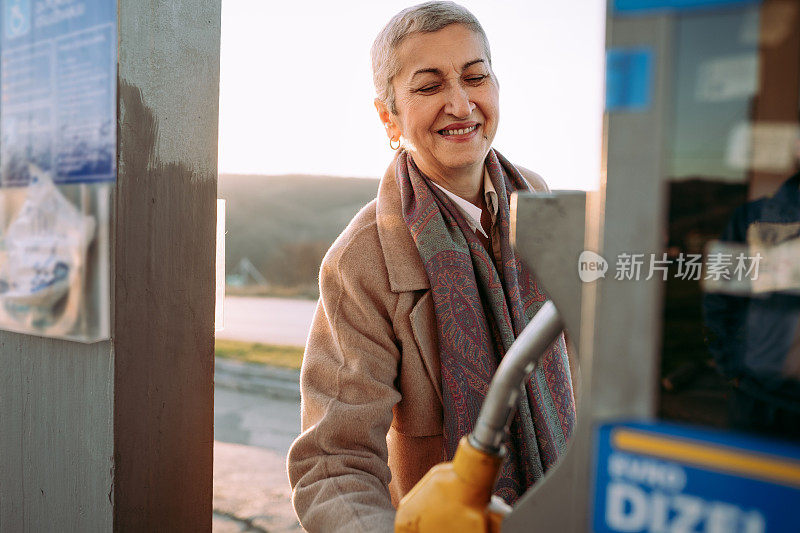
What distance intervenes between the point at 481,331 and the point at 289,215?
18.8m

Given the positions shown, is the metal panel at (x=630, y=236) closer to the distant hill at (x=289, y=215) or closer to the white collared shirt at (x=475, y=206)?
the white collared shirt at (x=475, y=206)

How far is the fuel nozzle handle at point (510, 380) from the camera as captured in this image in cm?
72

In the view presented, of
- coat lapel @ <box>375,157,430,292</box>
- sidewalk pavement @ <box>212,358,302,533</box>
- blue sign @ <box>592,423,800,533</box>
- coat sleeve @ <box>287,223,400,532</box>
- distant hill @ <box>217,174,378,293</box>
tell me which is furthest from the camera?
distant hill @ <box>217,174,378,293</box>

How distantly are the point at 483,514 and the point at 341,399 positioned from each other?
595 mm

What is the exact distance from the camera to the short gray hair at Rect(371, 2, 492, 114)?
4.81 ft

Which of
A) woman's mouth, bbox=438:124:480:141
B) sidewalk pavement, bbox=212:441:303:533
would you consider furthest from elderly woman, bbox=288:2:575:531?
sidewalk pavement, bbox=212:441:303:533

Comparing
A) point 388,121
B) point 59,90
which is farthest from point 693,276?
point 59,90

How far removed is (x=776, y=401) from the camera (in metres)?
0.59

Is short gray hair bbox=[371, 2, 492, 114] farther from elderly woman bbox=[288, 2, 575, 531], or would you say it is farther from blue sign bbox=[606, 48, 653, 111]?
blue sign bbox=[606, 48, 653, 111]

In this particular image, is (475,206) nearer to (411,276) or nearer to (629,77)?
(411,276)

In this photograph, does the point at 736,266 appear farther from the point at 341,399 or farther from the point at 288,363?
the point at 288,363

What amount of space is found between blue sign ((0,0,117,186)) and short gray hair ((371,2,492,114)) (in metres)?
0.61

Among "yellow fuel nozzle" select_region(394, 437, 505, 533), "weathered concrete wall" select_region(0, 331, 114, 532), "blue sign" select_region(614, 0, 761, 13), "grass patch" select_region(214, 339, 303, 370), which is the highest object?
"blue sign" select_region(614, 0, 761, 13)

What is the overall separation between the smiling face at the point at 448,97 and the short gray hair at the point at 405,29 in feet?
0.05
